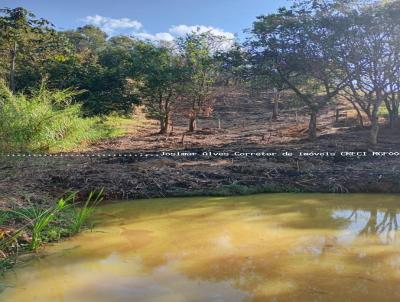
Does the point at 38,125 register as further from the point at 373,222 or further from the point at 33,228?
the point at 373,222

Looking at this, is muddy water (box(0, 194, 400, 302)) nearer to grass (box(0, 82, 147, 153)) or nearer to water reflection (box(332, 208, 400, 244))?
water reflection (box(332, 208, 400, 244))

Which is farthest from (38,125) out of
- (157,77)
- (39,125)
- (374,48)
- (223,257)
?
(374,48)

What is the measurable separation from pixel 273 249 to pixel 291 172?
3.94m

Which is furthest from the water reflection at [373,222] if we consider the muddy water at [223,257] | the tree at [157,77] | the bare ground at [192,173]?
the tree at [157,77]

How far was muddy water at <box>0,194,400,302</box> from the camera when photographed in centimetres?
389

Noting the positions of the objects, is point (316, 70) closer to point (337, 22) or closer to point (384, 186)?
point (337, 22)

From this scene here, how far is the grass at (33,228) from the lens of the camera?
15.2 feet

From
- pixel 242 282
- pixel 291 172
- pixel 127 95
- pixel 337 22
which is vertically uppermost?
pixel 337 22

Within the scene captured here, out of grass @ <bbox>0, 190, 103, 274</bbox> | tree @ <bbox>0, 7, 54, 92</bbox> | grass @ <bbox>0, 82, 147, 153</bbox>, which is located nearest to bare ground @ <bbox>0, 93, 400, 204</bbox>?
grass @ <bbox>0, 82, 147, 153</bbox>

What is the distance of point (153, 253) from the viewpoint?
4.96 metres

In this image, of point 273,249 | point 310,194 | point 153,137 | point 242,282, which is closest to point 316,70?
point 153,137

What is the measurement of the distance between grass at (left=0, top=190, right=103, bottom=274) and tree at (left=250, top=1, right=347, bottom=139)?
981cm

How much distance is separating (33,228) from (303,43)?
1099 cm

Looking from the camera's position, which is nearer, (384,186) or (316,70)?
(384,186)
